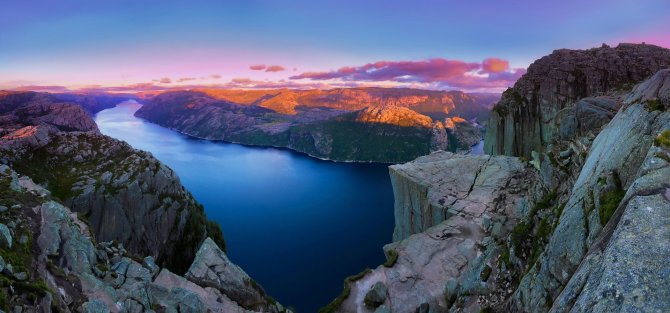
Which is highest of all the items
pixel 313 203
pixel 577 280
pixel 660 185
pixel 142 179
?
pixel 660 185

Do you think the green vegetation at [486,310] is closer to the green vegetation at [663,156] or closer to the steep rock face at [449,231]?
the steep rock face at [449,231]

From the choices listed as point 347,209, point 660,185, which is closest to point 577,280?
point 660,185

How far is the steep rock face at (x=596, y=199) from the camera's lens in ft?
60.1

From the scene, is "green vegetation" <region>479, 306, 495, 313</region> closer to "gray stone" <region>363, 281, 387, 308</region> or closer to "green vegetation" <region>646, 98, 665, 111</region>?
"gray stone" <region>363, 281, 387, 308</region>

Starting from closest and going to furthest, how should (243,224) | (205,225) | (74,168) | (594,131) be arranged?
(594,131) < (74,168) < (205,225) < (243,224)

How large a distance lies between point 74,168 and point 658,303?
102312 millimetres

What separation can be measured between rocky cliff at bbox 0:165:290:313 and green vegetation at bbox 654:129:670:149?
107 feet

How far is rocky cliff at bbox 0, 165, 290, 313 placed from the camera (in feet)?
64.8

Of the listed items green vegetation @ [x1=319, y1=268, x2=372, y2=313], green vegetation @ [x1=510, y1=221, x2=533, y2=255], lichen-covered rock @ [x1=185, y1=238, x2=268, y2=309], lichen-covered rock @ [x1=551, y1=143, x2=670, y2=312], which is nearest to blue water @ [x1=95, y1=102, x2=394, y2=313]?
green vegetation @ [x1=319, y1=268, x2=372, y2=313]

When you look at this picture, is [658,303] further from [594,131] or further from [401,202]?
[401,202]

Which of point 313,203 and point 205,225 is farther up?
point 205,225

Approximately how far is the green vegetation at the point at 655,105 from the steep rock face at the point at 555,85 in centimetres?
3844

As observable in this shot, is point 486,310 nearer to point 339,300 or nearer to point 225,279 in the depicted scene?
point 339,300

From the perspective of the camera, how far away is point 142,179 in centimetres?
8438
